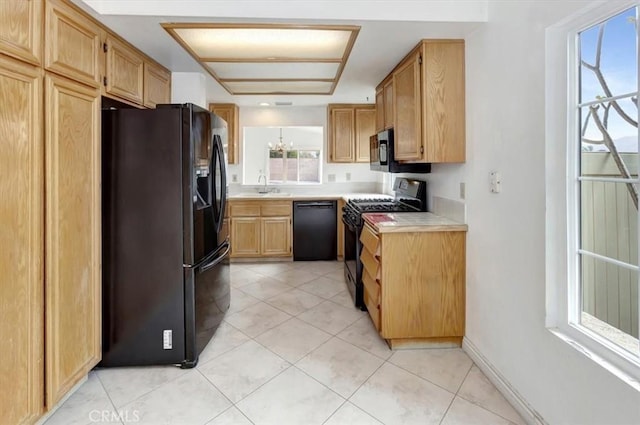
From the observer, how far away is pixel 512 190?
1.79 metres

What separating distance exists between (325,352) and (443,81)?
200 centimetres

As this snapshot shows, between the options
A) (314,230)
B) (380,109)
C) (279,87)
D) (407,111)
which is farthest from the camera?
(314,230)

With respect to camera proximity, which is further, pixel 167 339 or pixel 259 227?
pixel 259 227

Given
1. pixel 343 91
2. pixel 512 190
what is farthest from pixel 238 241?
pixel 512 190

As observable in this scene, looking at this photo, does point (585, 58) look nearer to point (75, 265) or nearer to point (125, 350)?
point (75, 265)

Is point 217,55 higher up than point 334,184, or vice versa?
point 217,55

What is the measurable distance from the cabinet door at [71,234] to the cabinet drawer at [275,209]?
2.63 metres

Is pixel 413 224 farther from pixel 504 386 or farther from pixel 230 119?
pixel 230 119

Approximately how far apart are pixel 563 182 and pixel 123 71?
2.62 metres

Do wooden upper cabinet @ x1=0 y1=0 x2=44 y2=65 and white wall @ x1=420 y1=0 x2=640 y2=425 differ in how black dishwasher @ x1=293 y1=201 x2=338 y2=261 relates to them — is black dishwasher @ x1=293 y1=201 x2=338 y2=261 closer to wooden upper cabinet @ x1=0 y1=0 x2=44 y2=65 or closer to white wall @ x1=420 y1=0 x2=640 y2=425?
white wall @ x1=420 y1=0 x2=640 y2=425

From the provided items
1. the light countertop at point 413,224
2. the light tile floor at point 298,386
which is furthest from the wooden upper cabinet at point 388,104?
the light tile floor at point 298,386

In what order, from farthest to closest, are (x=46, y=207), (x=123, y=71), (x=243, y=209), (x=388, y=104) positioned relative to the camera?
(x=243, y=209)
(x=388, y=104)
(x=123, y=71)
(x=46, y=207)

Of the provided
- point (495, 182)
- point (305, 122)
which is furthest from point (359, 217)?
point (305, 122)

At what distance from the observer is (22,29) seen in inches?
56.7
